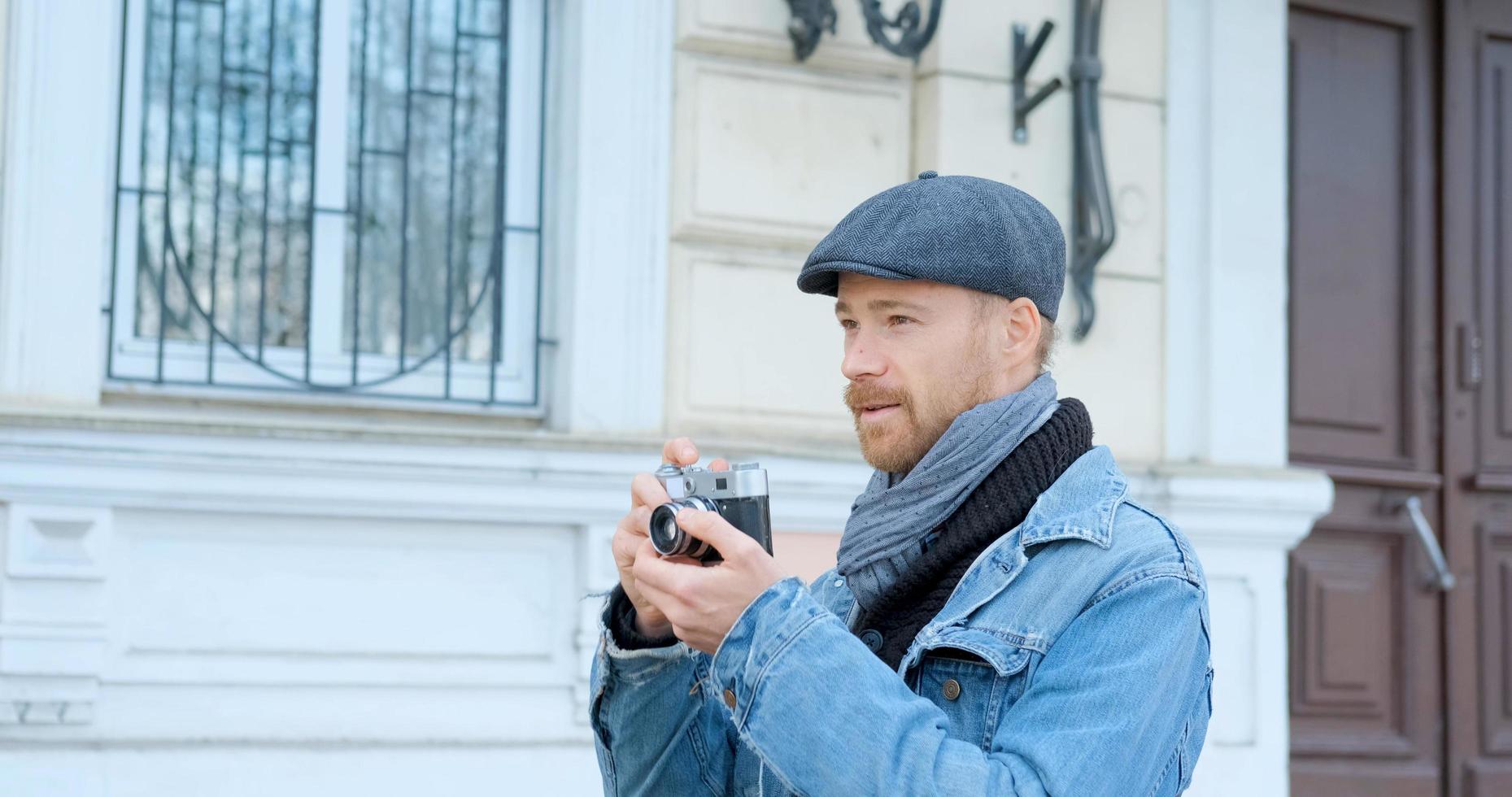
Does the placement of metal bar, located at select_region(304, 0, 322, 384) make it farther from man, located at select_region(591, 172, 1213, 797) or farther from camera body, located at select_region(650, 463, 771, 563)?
camera body, located at select_region(650, 463, 771, 563)

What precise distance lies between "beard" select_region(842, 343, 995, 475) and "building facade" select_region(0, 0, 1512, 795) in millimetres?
2209

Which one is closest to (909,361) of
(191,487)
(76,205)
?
(191,487)

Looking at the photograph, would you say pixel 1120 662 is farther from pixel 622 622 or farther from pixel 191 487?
pixel 191 487

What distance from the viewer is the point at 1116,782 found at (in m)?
1.68

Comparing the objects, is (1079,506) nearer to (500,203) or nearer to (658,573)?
(658,573)

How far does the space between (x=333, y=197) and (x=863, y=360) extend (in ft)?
8.55

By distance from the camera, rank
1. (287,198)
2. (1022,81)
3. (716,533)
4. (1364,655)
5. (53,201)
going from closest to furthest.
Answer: (716,533), (53,201), (287,198), (1022,81), (1364,655)

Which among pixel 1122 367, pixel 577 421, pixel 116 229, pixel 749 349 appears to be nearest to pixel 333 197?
pixel 116 229

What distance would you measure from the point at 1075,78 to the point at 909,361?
3.03 meters

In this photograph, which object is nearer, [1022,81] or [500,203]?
[500,203]

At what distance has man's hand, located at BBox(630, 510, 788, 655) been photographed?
1.71 metres

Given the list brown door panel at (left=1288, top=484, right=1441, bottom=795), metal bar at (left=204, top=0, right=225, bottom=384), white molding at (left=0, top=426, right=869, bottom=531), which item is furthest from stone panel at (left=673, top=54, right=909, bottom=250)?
brown door panel at (left=1288, top=484, right=1441, bottom=795)

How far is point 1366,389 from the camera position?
5391 millimetres

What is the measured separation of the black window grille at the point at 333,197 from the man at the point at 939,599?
237 centimetres
